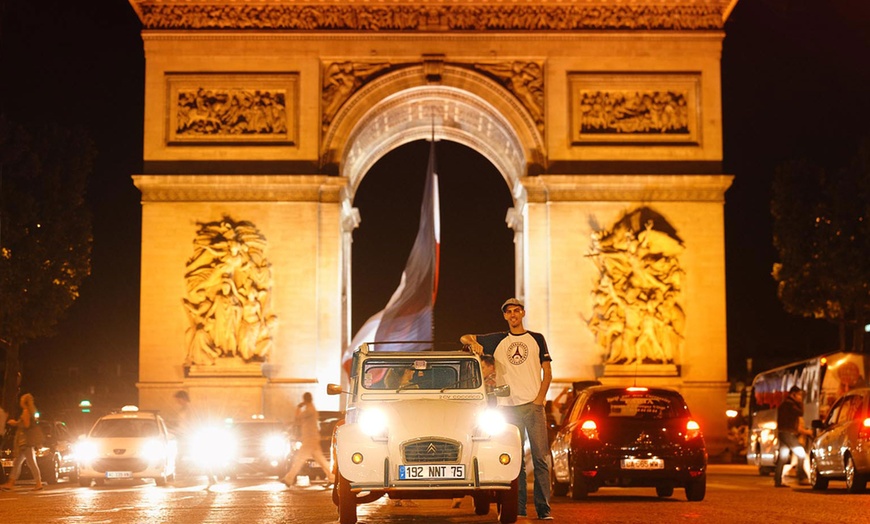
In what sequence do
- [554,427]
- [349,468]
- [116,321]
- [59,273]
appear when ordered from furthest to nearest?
[116,321] → [59,273] → [554,427] → [349,468]

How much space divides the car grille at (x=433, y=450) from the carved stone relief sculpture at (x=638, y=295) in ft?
75.8

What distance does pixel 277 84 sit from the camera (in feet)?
125

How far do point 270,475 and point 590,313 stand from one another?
9387mm

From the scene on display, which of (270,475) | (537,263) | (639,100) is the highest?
(639,100)

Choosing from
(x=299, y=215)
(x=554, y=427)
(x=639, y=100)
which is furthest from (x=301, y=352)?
(x=554, y=427)

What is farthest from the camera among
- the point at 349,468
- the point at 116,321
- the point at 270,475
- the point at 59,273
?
the point at 116,321

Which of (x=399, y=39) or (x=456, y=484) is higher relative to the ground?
(x=399, y=39)

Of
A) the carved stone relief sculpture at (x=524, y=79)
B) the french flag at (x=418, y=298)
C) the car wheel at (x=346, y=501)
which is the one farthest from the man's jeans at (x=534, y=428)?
the carved stone relief sculpture at (x=524, y=79)

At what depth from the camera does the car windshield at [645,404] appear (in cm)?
1975

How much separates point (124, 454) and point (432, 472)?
1519 centimetres

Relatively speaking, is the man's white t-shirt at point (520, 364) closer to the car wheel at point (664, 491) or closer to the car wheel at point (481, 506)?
the car wheel at point (481, 506)

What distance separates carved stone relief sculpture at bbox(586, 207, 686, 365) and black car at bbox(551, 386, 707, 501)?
17.0 meters

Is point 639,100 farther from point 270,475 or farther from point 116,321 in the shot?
point 116,321

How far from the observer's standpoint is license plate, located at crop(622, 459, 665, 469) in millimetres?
18938
